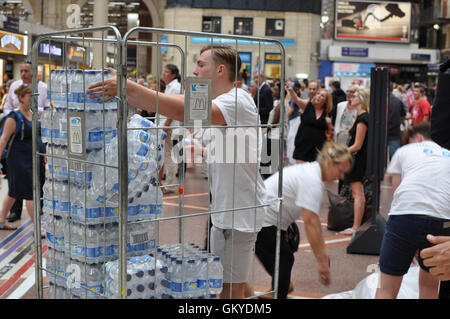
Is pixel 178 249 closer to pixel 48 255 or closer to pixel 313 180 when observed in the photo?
pixel 48 255

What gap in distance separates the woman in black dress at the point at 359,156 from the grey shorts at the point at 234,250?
3.95 metres

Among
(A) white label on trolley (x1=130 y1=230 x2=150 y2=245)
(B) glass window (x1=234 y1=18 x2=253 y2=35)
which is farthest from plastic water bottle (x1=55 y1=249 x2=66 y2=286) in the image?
(B) glass window (x1=234 y1=18 x2=253 y2=35)

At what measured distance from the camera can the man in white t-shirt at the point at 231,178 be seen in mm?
3078

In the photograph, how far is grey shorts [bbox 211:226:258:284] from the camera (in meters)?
3.29

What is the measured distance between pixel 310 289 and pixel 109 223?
2.80m

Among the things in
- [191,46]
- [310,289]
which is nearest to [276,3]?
[191,46]

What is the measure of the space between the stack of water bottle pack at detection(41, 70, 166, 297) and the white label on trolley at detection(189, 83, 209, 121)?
0.19 m

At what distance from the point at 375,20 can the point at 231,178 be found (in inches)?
1706

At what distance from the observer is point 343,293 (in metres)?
4.96

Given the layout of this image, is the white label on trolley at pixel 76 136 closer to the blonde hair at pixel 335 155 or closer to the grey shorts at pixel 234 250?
the grey shorts at pixel 234 250

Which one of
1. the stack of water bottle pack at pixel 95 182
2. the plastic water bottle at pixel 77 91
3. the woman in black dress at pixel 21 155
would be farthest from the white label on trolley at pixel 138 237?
the woman in black dress at pixel 21 155

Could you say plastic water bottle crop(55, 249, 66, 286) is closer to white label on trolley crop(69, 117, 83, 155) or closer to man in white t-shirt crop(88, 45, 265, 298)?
white label on trolley crop(69, 117, 83, 155)

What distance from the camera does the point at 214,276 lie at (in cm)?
283
